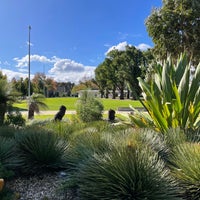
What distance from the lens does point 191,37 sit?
24953 millimetres

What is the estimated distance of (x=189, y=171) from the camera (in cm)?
376

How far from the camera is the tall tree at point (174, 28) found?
953 inches

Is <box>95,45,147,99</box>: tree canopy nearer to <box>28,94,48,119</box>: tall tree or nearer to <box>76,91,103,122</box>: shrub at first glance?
<box>28,94,48,119</box>: tall tree

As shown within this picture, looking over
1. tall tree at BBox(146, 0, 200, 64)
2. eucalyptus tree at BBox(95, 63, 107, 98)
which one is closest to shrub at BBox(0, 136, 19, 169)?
tall tree at BBox(146, 0, 200, 64)

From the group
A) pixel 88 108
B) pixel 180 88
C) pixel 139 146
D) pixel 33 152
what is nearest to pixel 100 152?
pixel 139 146

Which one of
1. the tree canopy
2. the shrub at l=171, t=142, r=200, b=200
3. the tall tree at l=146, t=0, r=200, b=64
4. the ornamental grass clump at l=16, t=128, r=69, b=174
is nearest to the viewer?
the shrub at l=171, t=142, r=200, b=200

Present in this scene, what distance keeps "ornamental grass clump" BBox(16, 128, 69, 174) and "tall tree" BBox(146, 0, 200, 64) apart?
814 inches

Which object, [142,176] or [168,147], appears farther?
[168,147]

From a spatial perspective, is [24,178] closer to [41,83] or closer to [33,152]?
[33,152]

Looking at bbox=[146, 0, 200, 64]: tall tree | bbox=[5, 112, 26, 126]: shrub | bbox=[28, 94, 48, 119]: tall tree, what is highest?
bbox=[146, 0, 200, 64]: tall tree

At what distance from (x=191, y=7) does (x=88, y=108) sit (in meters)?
13.4

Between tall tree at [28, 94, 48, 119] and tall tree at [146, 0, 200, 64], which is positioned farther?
tall tree at [146, 0, 200, 64]

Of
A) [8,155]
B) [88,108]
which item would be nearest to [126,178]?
[8,155]

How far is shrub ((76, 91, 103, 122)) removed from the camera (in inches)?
672
